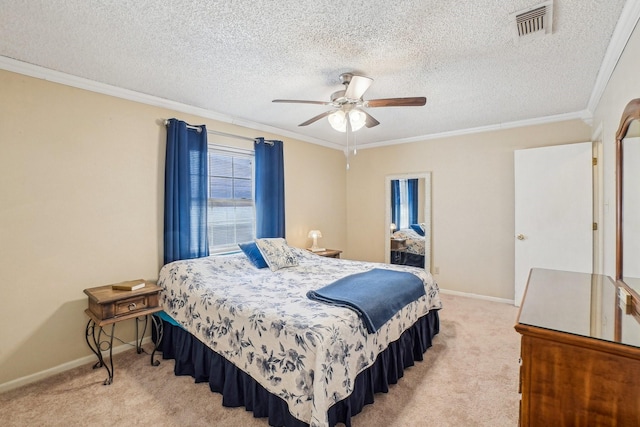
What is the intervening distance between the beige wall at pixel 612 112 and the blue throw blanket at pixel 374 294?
1531 mm

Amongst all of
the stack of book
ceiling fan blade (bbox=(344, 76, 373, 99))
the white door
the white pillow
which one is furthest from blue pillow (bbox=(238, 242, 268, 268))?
the white door

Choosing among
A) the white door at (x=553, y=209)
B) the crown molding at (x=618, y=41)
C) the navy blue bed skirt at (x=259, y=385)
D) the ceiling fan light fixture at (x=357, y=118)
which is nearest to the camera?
the crown molding at (x=618, y=41)

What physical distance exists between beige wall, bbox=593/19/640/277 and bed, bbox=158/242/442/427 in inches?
60.8

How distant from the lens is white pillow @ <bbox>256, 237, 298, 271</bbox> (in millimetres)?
3242

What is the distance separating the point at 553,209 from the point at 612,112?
155cm

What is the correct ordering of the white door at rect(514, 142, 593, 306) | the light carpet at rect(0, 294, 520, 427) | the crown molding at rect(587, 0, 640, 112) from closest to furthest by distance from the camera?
the crown molding at rect(587, 0, 640, 112), the light carpet at rect(0, 294, 520, 427), the white door at rect(514, 142, 593, 306)

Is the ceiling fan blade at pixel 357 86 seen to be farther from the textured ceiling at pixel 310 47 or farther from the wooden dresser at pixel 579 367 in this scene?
the wooden dresser at pixel 579 367

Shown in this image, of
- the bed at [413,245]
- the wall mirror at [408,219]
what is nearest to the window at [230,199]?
the wall mirror at [408,219]

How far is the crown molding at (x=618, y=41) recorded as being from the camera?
65.8 inches

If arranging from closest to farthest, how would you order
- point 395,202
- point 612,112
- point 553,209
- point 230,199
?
point 612,112
point 553,209
point 230,199
point 395,202

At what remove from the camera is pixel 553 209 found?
3635 mm

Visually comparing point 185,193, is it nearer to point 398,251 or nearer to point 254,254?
point 254,254

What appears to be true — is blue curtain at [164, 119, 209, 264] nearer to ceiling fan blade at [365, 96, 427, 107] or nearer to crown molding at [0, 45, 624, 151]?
crown molding at [0, 45, 624, 151]

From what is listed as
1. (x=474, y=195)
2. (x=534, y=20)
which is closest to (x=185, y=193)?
(x=534, y=20)
